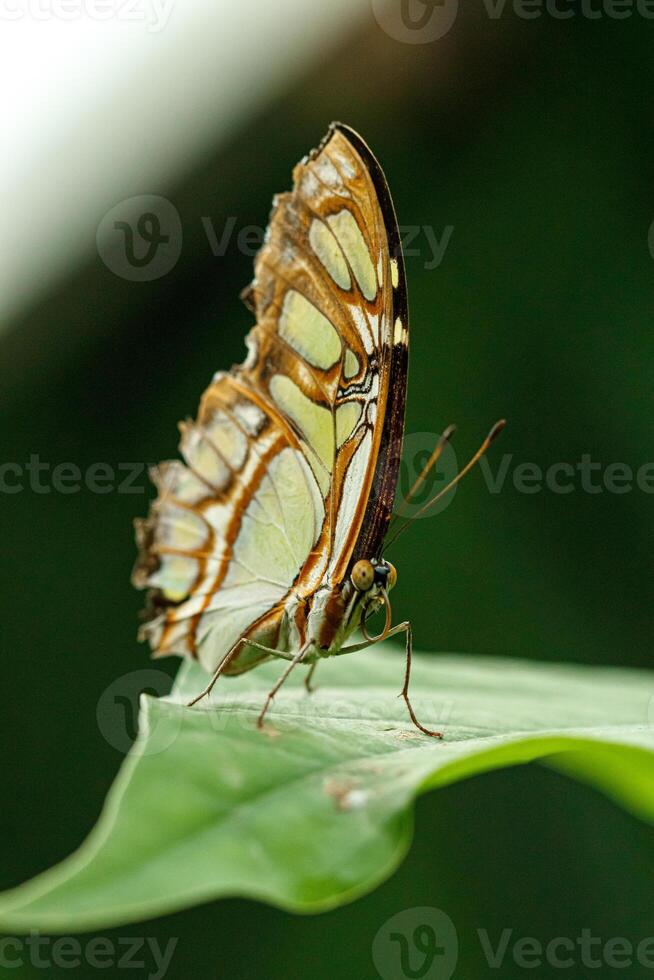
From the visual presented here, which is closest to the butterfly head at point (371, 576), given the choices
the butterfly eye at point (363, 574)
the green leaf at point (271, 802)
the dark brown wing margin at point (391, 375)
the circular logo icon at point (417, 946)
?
the butterfly eye at point (363, 574)

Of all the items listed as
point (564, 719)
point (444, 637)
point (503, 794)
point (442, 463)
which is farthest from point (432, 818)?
point (564, 719)

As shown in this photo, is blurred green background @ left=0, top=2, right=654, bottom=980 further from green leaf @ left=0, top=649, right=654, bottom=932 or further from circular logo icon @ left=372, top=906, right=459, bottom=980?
green leaf @ left=0, top=649, right=654, bottom=932

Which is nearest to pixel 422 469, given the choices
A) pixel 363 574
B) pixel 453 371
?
pixel 453 371

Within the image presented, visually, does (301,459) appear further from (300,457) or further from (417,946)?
(417,946)

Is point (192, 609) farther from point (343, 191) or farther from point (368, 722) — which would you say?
point (343, 191)

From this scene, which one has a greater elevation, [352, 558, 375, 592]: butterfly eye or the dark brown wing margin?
the dark brown wing margin

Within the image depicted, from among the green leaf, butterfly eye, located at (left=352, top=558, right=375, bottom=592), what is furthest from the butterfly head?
the green leaf
